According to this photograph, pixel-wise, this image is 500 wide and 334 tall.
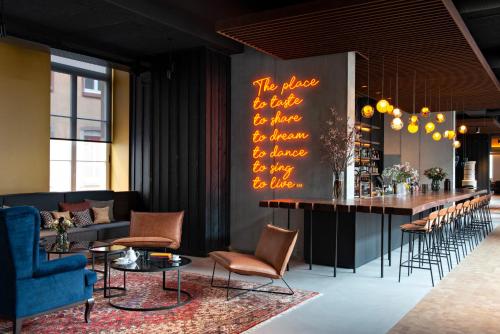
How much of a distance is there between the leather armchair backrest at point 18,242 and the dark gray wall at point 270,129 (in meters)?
4.61

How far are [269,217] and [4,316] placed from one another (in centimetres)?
484

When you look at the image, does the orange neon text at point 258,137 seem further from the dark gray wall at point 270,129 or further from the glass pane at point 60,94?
the glass pane at point 60,94

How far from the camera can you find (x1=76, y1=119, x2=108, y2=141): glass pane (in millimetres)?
9211

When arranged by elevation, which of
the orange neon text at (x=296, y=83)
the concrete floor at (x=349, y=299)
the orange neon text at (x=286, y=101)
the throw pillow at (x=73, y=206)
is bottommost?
the concrete floor at (x=349, y=299)

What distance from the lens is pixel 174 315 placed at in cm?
462

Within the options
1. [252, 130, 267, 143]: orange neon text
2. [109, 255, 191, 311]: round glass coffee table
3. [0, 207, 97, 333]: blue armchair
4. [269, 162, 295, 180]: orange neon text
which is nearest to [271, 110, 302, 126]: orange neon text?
[252, 130, 267, 143]: orange neon text

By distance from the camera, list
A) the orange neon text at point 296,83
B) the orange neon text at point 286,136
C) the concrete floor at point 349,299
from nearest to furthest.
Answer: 1. the concrete floor at point 349,299
2. the orange neon text at point 296,83
3. the orange neon text at point 286,136

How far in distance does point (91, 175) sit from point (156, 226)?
121 inches

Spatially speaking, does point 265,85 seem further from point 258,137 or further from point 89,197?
point 89,197

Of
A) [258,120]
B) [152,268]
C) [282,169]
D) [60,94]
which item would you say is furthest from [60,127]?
[152,268]

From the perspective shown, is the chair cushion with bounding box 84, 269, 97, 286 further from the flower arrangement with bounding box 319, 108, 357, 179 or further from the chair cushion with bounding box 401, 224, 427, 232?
the chair cushion with bounding box 401, 224, 427, 232

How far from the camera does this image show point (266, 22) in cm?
605

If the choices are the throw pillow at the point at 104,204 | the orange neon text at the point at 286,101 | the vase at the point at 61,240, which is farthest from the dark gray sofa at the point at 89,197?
the orange neon text at the point at 286,101

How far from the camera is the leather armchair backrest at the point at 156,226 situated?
7.10 m
